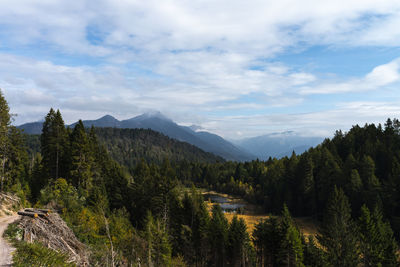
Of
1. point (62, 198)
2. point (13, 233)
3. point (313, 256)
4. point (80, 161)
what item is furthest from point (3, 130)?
point (313, 256)

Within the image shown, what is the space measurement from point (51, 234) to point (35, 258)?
590cm

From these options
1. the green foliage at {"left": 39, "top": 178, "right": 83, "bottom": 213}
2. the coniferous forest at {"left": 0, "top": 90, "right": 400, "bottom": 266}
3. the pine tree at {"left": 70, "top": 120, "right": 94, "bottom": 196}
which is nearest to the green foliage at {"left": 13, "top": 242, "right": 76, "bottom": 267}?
the coniferous forest at {"left": 0, "top": 90, "right": 400, "bottom": 266}

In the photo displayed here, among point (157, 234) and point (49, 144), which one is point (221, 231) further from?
point (49, 144)

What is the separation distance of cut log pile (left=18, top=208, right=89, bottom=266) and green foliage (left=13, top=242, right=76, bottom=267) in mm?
2430

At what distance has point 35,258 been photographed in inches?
509

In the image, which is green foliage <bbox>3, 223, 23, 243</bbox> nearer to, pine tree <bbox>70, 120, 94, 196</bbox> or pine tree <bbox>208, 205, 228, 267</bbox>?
pine tree <bbox>70, 120, 94, 196</bbox>

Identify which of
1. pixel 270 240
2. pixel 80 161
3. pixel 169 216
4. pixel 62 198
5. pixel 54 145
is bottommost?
pixel 270 240

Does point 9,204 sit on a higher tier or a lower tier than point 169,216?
higher

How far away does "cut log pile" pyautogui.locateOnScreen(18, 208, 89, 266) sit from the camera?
17.2 metres

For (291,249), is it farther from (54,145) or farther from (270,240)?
(54,145)

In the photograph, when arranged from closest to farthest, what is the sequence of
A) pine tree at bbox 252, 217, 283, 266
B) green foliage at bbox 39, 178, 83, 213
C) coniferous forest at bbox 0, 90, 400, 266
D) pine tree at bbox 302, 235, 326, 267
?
Answer: coniferous forest at bbox 0, 90, 400, 266
green foliage at bbox 39, 178, 83, 213
pine tree at bbox 302, 235, 326, 267
pine tree at bbox 252, 217, 283, 266

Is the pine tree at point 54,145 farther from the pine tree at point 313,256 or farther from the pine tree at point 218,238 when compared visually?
the pine tree at point 313,256

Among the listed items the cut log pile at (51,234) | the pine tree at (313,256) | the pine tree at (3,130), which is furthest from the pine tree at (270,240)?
the pine tree at (3,130)

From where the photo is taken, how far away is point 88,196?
43594mm
